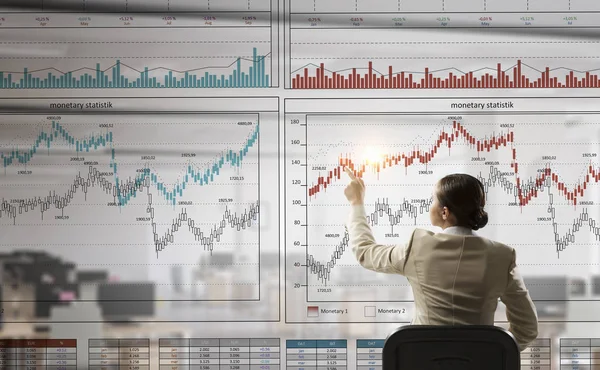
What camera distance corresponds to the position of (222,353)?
7.97 ft

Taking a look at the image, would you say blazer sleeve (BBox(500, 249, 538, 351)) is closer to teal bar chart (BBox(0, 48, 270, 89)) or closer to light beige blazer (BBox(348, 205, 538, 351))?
light beige blazer (BBox(348, 205, 538, 351))

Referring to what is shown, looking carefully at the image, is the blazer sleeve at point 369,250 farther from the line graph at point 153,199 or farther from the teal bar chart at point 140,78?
the teal bar chart at point 140,78

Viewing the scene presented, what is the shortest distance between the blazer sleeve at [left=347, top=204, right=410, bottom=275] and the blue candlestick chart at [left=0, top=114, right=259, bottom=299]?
0.45 metres

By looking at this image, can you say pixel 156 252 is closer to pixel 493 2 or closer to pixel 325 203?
pixel 325 203

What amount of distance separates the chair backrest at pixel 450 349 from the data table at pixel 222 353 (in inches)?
36.8

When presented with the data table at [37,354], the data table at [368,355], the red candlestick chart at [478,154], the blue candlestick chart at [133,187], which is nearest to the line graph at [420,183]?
the red candlestick chart at [478,154]

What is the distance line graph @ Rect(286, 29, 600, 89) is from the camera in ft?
7.92

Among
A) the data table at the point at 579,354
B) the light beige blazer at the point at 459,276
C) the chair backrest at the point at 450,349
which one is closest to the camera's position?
the chair backrest at the point at 450,349

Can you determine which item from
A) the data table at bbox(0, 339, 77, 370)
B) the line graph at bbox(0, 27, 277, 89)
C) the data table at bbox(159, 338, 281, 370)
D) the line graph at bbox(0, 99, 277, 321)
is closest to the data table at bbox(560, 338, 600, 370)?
the data table at bbox(159, 338, 281, 370)

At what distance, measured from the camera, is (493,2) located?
2426mm

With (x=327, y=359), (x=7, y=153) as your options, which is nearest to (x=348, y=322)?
(x=327, y=359)

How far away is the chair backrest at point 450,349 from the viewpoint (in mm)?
1567

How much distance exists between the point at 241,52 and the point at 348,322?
1265 mm

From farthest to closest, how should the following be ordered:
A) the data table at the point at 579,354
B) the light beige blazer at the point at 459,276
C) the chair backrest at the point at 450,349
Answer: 1. the data table at the point at 579,354
2. the light beige blazer at the point at 459,276
3. the chair backrest at the point at 450,349
